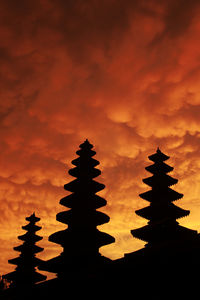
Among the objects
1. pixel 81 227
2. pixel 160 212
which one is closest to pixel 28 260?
pixel 81 227

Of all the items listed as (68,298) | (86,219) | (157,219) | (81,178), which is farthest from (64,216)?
(68,298)

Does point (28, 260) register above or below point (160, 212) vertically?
below

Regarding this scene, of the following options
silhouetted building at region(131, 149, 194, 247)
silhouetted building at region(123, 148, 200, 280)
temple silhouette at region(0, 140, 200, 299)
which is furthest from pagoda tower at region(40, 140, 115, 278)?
silhouetted building at region(131, 149, 194, 247)

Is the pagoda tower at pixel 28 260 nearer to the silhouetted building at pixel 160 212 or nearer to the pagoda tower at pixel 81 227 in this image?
the pagoda tower at pixel 81 227

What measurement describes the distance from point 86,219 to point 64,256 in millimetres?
2220

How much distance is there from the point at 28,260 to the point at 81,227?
1021cm

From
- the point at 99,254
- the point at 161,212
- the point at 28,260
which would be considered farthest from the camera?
the point at 28,260

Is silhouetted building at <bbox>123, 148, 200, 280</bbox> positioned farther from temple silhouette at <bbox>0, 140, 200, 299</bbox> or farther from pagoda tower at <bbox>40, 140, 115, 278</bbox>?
pagoda tower at <bbox>40, 140, 115, 278</bbox>

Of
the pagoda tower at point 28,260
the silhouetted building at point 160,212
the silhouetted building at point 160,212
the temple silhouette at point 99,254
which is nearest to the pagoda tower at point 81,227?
the temple silhouette at point 99,254

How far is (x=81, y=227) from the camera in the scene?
51.9 ft

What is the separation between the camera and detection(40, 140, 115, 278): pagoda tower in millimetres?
15023

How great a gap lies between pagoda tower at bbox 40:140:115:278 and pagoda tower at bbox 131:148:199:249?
2.99 metres

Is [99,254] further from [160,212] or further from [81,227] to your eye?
[160,212]

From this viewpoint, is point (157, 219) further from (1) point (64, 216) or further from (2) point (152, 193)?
(1) point (64, 216)
